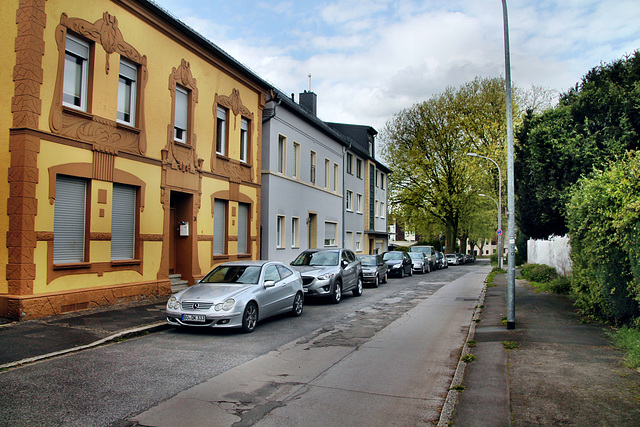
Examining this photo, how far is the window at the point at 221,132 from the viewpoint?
17656 mm

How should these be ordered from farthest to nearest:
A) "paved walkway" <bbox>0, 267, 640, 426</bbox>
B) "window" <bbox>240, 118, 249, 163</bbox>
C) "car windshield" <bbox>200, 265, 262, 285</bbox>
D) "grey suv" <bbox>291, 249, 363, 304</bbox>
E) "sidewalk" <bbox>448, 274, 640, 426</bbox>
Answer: "window" <bbox>240, 118, 249, 163</bbox>
"grey suv" <bbox>291, 249, 363, 304</bbox>
"car windshield" <bbox>200, 265, 262, 285</bbox>
"paved walkway" <bbox>0, 267, 640, 426</bbox>
"sidewalk" <bbox>448, 274, 640, 426</bbox>

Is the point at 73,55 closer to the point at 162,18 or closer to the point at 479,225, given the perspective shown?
the point at 162,18

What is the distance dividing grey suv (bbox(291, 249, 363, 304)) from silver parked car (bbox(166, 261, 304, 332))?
2381 mm

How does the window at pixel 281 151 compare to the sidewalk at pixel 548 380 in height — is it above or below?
above

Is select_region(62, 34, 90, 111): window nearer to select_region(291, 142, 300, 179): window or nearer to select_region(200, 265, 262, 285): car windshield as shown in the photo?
select_region(200, 265, 262, 285): car windshield

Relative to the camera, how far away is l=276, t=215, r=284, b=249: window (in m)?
22.2

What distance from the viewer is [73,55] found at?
38.4ft

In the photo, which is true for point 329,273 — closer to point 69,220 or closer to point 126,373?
point 69,220

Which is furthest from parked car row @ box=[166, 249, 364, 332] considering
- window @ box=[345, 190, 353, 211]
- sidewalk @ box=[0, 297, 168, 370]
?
window @ box=[345, 190, 353, 211]

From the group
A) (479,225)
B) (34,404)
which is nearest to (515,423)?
(34,404)

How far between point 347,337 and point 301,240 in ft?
48.3

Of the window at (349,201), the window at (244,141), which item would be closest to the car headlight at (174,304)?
the window at (244,141)

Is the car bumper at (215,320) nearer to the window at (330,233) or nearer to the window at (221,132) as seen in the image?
the window at (221,132)

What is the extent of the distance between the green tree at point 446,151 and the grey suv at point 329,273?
2385 centimetres
